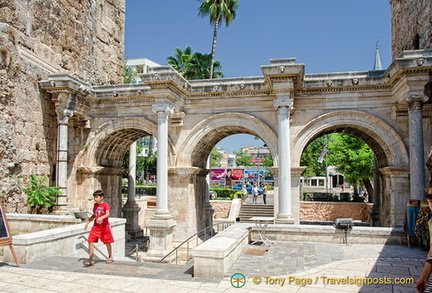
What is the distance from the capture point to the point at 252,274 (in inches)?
241

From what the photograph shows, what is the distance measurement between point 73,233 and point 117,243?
6.14 ft

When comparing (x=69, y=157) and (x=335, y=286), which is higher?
(x=69, y=157)

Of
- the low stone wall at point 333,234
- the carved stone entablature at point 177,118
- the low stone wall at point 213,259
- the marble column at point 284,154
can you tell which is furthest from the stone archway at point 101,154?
the low stone wall at point 213,259

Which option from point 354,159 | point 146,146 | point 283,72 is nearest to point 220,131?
point 283,72

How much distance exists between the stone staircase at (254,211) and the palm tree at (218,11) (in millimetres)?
9027

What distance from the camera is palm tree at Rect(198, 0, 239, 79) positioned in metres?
24.5

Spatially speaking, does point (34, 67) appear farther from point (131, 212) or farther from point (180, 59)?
point (180, 59)

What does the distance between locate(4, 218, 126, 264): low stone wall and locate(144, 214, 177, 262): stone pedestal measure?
2.12 metres

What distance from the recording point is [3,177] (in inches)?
443

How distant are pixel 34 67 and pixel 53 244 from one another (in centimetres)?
746

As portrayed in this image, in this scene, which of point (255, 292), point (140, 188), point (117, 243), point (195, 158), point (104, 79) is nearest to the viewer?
point (255, 292)

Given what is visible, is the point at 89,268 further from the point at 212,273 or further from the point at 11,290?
the point at 212,273

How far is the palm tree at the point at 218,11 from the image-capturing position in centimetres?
2450

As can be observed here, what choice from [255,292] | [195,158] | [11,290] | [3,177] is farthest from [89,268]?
[195,158]
